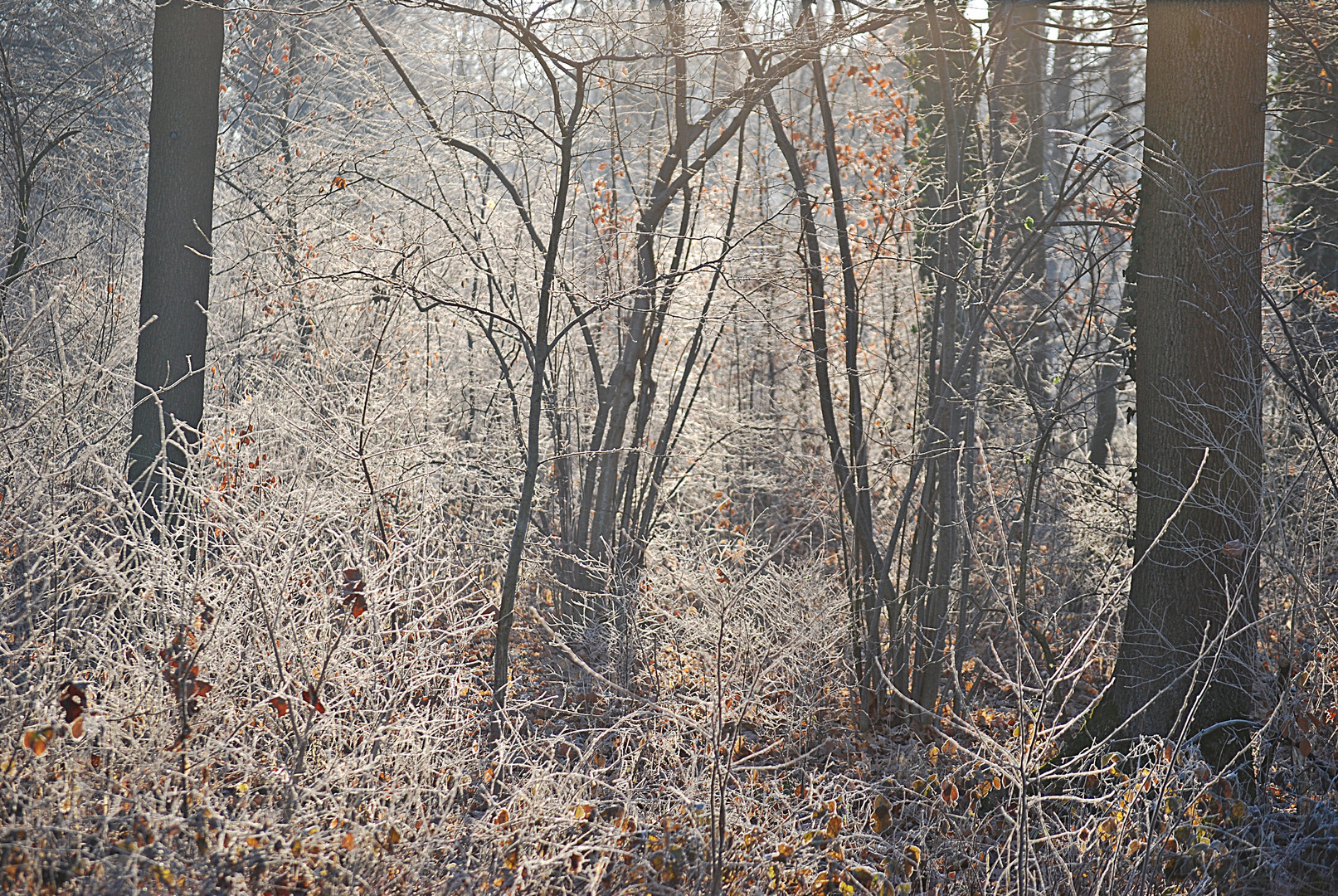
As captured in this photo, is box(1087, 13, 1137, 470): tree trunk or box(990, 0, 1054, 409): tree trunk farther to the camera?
box(1087, 13, 1137, 470): tree trunk

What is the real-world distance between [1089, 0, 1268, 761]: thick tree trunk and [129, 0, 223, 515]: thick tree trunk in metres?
5.31

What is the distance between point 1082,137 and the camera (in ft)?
13.8

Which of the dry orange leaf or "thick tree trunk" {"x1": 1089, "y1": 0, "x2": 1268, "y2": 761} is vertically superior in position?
"thick tree trunk" {"x1": 1089, "y1": 0, "x2": 1268, "y2": 761}

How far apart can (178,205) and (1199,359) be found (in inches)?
228

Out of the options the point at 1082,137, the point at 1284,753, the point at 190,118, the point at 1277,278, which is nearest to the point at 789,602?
the point at 1284,753

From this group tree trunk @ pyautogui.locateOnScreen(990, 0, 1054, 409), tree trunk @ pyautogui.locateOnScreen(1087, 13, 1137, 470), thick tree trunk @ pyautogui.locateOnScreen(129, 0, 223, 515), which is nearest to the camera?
tree trunk @ pyautogui.locateOnScreen(990, 0, 1054, 409)

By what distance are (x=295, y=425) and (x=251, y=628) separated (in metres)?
1.61

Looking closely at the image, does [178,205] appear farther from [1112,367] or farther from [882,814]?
[1112,367]

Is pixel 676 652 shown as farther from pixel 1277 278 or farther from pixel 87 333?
A: pixel 87 333

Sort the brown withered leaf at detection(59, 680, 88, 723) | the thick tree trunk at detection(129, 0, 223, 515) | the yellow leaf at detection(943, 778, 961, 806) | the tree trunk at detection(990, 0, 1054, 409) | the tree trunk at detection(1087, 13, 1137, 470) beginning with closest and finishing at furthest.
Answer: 1. the brown withered leaf at detection(59, 680, 88, 723)
2. the yellow leaf at detection(943, 778, 961, 806)
3. the tree trunk at detection(990, 0, 1054, 409)
4. the thick tree trunk at detection(129, 0, 223, 515)
5. the tree trunk at detection(1087, 13, 1137, 470)

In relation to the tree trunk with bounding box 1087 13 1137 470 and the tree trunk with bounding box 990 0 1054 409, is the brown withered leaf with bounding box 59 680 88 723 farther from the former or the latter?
the tree trunk with bounding box 1087 13 1137 470

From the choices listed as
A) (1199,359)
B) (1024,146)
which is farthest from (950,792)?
(1024,146)

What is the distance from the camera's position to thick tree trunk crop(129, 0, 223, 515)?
19.9ft

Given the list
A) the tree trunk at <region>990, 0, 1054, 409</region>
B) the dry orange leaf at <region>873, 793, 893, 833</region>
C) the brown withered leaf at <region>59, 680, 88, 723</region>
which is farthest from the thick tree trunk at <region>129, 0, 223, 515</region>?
the tree trunk at <region>990, 0, 1054, 409</region>
